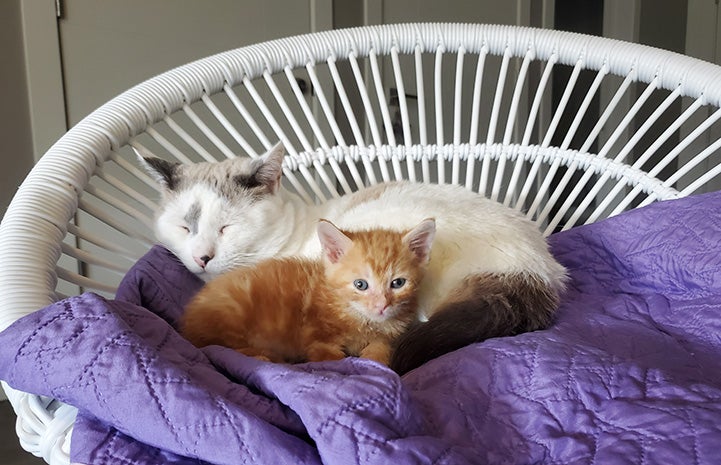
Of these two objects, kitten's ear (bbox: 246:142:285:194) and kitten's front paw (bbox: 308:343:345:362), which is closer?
kitten's front paw (bbox: 308:343:345:362)

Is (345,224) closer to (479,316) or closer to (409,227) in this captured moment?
(409,227)

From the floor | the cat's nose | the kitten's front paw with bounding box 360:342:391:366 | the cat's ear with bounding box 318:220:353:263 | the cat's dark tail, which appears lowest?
the floor

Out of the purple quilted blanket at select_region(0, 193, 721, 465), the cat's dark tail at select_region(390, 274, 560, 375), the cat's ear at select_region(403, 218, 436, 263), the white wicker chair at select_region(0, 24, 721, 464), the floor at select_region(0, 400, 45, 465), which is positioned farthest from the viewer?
the floor at select_region(0, 400, 45, 465)

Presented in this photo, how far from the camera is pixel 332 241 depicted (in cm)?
88

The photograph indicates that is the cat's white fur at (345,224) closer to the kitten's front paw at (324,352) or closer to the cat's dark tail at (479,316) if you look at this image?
the cat's dark tail at (479,316)

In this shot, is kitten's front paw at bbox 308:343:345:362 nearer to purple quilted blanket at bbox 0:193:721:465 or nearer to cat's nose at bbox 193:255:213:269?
purple quilted blanket at bbox 0:193:721:465

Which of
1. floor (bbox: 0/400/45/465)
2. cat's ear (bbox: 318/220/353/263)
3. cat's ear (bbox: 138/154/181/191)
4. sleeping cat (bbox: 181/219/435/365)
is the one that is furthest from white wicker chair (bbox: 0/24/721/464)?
floor (bbox: 0/400/45/465)

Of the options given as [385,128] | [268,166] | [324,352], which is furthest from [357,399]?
[385,128]

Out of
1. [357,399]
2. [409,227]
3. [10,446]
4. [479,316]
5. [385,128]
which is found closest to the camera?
[357,399]

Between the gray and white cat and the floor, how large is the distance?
961 millimetres

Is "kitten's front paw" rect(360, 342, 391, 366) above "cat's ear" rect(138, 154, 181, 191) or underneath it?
underneath

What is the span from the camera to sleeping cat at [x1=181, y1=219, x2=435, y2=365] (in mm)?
796

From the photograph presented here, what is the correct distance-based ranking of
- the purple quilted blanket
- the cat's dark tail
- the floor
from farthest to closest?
the floor → the cat's dark tail → the purple quilted blanket

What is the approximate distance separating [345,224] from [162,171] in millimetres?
310
